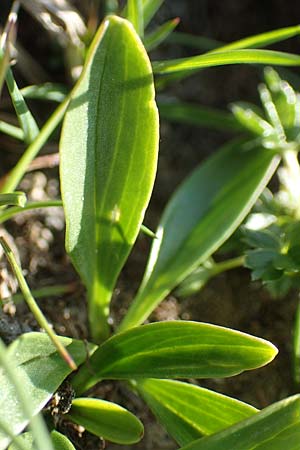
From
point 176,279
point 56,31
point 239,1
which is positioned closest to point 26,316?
point 176,279

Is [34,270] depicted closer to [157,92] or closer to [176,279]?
[176,279]

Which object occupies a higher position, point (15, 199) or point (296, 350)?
point (15, 199)

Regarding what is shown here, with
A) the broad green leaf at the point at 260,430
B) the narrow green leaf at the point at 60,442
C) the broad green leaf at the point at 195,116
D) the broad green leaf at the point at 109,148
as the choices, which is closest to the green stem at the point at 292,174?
the broad green leaf at the point at 195,116

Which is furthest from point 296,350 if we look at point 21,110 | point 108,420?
point 21,110

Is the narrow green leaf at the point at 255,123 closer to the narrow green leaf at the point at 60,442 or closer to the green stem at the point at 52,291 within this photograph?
the green stem at the point at 52,291

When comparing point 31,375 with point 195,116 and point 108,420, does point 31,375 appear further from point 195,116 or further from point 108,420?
point 195,116

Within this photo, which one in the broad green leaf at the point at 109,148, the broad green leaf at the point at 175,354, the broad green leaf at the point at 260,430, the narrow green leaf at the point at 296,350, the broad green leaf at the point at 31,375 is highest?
the broad green leaf at the point at 109,148
